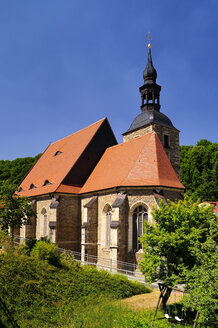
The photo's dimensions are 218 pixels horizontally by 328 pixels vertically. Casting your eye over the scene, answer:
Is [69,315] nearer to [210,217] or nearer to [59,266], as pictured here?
[59,266]

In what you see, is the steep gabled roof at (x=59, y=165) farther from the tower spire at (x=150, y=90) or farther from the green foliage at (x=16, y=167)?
the green foliage at (x=16, y=167)

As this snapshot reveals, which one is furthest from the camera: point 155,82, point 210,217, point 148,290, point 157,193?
point 155,82

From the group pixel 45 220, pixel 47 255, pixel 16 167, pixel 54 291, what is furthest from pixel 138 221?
pixel 16 167

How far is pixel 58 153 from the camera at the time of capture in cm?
2889

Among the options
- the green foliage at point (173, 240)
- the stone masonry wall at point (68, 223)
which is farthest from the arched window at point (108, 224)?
the green foliage at point (173, 240)

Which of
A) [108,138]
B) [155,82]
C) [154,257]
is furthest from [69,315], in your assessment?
[155,82]

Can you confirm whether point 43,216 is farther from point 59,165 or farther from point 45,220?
point 59,165

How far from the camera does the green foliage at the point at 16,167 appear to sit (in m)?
51.7

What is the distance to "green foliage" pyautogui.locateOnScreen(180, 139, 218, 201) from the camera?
135 feet

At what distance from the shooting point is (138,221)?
17.6m

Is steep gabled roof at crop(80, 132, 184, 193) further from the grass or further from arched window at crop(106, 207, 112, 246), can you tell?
the grass

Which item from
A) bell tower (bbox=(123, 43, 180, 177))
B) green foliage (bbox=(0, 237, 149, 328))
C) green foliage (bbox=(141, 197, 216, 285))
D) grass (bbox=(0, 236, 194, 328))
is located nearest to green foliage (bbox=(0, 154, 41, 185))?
bell tower (bbox=(123, 43, 180, 177))

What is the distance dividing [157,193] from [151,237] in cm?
706

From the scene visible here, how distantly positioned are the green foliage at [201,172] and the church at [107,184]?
53.4 ft
